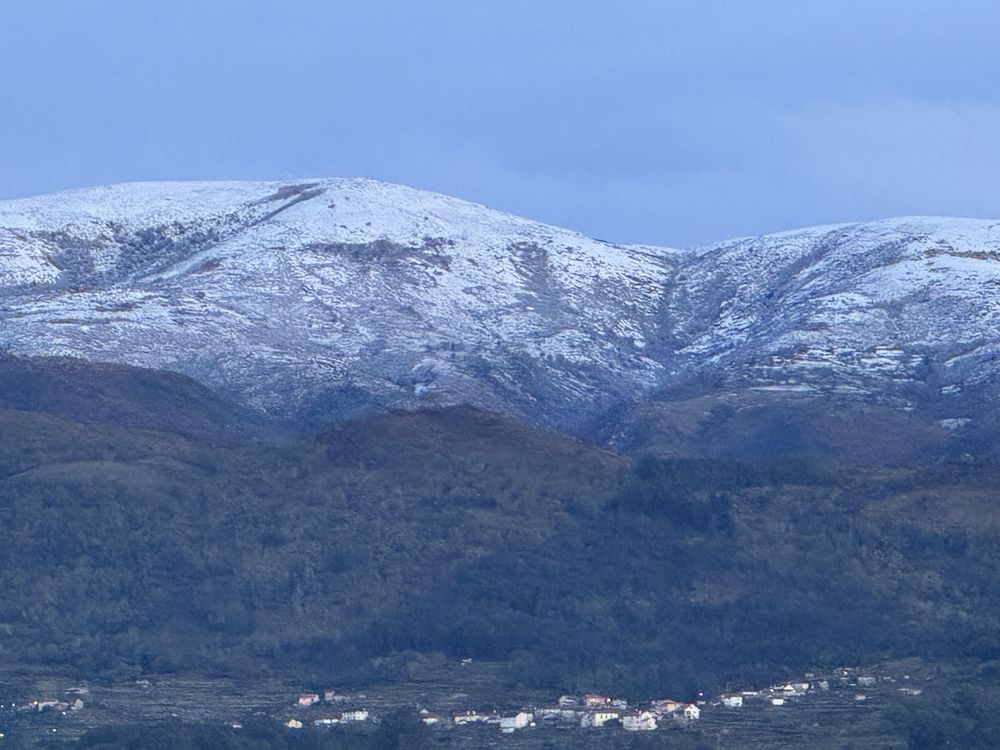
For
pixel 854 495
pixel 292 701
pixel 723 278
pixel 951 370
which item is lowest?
pixel 292 701

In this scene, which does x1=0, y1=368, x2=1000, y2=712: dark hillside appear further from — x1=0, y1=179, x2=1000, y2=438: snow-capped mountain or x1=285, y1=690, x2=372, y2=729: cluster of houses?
x1=0, y1=179, x2=1000, y2=438: snow-capped mountain

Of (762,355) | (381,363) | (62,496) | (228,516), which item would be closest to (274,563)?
(228,516)

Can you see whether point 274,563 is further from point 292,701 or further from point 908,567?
point 908,567

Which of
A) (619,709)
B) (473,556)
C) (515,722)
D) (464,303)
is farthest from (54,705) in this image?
(464,303)

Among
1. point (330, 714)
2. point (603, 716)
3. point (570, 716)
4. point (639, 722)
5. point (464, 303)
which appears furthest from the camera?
point (464, 303)

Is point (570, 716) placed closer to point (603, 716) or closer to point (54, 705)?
point (603, 716)
